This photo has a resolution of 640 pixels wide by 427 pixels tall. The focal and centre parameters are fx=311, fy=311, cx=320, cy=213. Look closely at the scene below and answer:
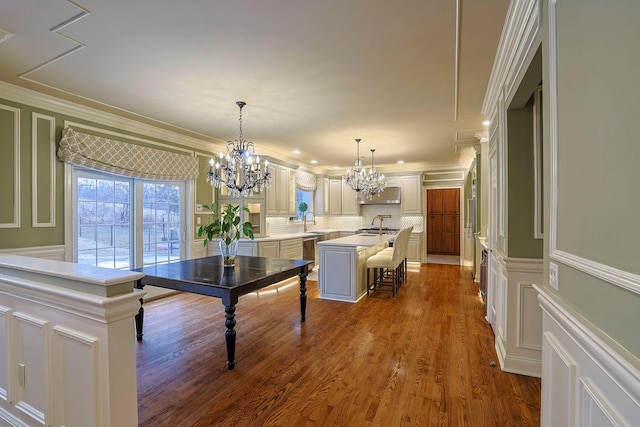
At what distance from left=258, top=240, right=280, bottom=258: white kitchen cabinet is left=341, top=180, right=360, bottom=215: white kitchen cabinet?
3157mm

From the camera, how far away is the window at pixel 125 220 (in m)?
3.90

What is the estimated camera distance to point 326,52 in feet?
8.02

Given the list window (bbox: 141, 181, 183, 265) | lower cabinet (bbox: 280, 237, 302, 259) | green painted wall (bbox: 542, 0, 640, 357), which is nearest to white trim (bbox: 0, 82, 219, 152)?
window (bbox: 141, 181, 183, 265)

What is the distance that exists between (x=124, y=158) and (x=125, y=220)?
0.88 m

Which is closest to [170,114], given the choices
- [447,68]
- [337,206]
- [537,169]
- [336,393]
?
[447,68]

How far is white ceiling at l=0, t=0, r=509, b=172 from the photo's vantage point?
77.4 inches

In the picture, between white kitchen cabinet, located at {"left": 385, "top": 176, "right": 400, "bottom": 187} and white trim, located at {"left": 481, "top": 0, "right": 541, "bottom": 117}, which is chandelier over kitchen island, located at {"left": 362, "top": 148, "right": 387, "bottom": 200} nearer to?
white kitchen cabinet, located at {"left": 385, "top": 176, "right": 400, "bottom": 187}

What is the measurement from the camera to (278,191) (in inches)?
252

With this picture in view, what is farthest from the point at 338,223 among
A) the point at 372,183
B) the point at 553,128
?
the point at 553,128

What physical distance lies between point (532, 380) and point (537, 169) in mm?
1639

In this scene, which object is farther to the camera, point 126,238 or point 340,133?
point 340,133

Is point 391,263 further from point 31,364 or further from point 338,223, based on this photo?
point 338,223

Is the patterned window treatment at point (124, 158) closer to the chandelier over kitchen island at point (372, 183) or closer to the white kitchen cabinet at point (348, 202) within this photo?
the chandelier over kitchen island at point (372, 183)

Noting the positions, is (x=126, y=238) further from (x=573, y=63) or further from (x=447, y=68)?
(x=573, y=63)
